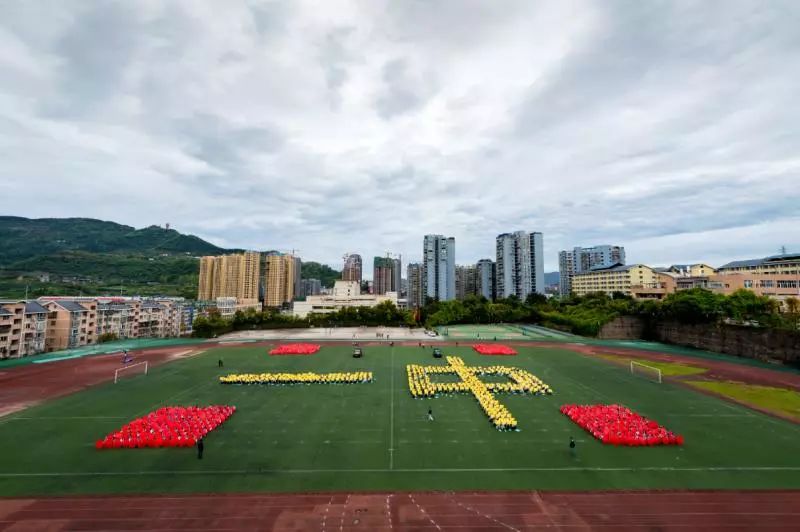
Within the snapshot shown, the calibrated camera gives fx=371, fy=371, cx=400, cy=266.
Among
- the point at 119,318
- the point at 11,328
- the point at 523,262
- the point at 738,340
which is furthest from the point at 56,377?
the point at 523,262

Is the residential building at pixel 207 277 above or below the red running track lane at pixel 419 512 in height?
above

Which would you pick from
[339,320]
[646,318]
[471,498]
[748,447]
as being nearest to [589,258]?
[646,318]

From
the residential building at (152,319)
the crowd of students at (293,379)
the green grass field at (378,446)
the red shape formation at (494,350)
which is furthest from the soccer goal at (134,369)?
the residential building at (152,319)

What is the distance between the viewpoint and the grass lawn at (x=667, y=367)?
42.7 metres

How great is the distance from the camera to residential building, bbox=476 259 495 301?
575ft

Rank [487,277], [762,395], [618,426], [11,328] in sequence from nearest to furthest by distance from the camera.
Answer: [618,426]
[762,395]
[11,328]
[487,277]

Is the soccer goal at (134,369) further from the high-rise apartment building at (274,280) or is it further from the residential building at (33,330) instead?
the high-rise apartment building at (274,280)

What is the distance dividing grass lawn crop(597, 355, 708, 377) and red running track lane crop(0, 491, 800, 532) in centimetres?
2969

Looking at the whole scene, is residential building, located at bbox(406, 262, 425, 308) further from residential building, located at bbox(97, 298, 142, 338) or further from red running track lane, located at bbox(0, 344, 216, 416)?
red running track lane, located at bbox(0, 344, 216, 416)

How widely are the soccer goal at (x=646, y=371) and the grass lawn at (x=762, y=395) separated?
286 centimetres

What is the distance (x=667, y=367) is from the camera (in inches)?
1807

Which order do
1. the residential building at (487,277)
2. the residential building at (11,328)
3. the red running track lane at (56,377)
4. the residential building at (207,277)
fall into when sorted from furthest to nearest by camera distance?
the residential building at (487,277), the residential building at (207,277), the residential building at (11,328), the red running track lane at (56,377)

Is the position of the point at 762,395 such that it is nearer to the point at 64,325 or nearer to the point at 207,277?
the point at 64,325

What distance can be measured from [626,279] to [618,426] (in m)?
110
